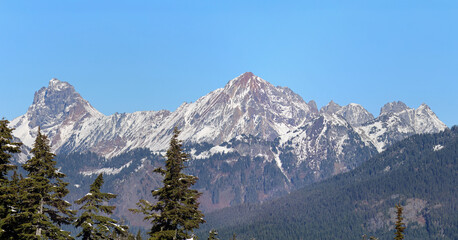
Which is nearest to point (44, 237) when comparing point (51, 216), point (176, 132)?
point (51, 216)

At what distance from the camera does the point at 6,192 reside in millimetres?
63938

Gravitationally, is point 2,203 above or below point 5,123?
below

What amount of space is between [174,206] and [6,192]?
1259 cm

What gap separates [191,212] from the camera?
6353 cm

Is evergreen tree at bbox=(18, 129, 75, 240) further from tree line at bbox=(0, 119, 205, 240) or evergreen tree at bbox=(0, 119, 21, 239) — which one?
evergreen tree at bbox=(0, 119, 21, 239)

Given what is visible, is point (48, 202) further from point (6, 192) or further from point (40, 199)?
point (6, 192)

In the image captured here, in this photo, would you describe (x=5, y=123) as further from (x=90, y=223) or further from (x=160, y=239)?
(x=160, y=239)

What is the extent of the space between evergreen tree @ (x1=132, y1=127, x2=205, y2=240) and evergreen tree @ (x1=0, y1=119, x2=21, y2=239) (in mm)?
9053

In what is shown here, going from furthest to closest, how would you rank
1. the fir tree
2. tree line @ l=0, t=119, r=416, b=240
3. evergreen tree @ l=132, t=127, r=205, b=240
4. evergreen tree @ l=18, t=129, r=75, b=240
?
the fir tree < evergreen tree @ l=132, t=127, r=205, b=240 < tree line @ l=0, t=119, r=416, b=240 < evergreen tree @ l=18, t=129, r=75, b=240

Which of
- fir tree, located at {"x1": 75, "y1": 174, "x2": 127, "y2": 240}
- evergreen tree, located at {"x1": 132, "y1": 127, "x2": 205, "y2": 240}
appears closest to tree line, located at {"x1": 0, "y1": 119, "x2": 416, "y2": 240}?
evergreen tree, located at {"x1": 132, "y1": 127, "x2": 205, "y2": 240}

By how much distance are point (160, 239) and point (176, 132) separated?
27.3ft

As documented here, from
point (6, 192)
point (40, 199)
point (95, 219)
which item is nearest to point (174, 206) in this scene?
point (95, 219)

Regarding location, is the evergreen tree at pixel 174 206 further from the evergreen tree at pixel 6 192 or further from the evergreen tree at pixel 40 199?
the evergreen tree at pixel 6 192

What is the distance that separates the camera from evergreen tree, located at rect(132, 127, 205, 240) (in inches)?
2488
